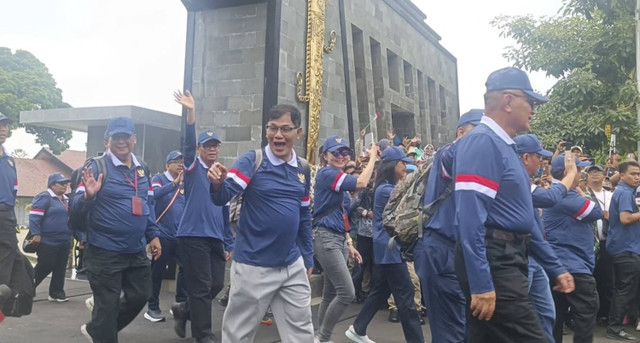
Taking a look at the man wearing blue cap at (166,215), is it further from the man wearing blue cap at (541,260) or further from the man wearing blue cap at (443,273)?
the man wearing blue cap at (541,260)

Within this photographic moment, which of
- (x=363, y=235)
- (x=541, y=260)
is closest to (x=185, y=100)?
(x=541, y=260)

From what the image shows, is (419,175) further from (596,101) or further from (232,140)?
(596,101)

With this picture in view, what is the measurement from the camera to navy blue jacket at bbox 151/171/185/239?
7.59 metres

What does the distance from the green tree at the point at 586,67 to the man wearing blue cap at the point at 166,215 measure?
8.30 meters

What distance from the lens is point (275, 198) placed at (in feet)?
14.1

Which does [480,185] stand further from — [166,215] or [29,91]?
[29,91]

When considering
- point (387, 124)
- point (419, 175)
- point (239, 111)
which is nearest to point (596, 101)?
point (387, 124)

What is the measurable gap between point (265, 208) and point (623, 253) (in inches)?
209

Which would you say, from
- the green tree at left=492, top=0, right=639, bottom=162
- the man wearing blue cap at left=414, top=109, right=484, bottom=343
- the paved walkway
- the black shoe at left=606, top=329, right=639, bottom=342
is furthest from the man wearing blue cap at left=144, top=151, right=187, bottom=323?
the green tree at left=492, top=0, right=639, bottom=162

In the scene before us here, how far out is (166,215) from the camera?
7.64 metres

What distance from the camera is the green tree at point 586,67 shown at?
1188 centimetres

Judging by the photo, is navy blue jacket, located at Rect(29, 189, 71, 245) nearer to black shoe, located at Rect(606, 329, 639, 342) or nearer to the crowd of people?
the crowd of people

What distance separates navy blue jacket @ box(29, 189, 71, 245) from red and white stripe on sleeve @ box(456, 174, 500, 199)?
7172mm

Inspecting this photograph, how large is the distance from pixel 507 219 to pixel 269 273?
1.80 metres
